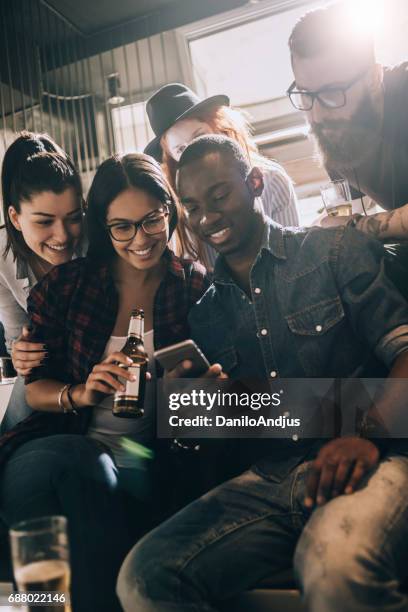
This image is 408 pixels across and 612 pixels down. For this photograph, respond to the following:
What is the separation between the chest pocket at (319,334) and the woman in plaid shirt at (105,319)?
0.32 metres

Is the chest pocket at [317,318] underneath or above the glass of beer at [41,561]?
above

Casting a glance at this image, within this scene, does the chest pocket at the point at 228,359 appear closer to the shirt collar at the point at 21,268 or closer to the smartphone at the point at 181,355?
the smartphone at the point at 181,355

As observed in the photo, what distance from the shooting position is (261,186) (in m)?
1.49

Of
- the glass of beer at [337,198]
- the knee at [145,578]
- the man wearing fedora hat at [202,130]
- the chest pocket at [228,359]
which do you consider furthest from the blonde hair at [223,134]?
the knee at [145,578]

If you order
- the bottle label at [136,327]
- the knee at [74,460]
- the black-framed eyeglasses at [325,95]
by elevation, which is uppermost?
the black-framed eyeglasses at [325,95]

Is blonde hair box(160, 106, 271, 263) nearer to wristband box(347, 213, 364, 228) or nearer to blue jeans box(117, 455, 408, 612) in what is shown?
wristband box(347, 213, 364, 228)

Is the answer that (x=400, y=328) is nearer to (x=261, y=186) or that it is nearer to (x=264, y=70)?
(x=261, y=186)

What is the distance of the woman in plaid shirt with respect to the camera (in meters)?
1.47

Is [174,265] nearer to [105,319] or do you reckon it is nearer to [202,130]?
[105,319]

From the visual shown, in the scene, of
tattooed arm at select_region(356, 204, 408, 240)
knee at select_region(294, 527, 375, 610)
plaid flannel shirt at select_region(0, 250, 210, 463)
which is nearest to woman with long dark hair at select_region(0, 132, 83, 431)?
plaid flannel shirt at select_region(0, 250, 210, 463)

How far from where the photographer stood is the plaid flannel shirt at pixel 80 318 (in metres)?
1.59

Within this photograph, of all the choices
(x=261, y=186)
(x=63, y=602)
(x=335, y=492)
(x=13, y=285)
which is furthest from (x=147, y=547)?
(x=13, y=285)

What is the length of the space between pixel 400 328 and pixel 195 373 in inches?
17.3

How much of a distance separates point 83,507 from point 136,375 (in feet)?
1.04
